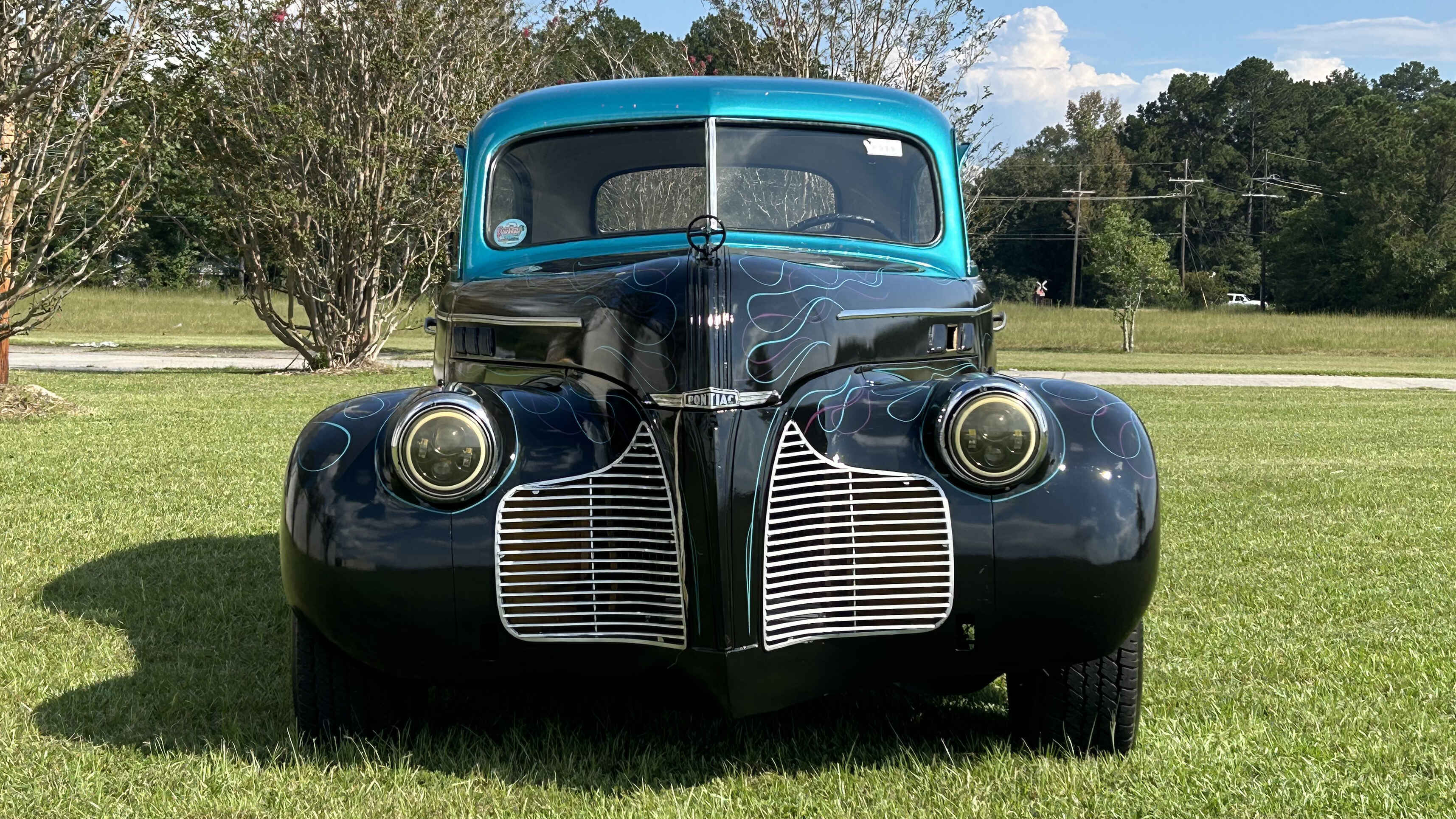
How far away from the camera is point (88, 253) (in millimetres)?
12094

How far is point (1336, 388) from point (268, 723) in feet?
60.4

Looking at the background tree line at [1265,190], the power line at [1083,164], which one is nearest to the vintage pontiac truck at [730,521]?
the background tree line at [1265,190]

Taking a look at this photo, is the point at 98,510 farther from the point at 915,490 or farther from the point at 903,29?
the point at 903,29

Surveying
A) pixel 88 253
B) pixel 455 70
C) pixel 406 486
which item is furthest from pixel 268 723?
pixel 455 70

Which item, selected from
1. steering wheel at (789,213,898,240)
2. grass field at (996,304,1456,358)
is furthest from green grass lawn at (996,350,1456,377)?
steering wheel at (789,213,898,240)

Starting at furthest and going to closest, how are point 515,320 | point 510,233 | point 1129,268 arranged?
point 1129,268 → point 510,233 → point 515,320

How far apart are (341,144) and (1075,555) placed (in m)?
16.2

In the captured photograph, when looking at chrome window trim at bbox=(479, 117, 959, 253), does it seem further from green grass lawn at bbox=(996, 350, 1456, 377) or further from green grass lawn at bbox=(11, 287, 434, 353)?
green grass lawn at bbox=(11, 287, 434, 353)

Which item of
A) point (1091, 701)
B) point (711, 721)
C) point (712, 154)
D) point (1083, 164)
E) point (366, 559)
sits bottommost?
point (711, 721)

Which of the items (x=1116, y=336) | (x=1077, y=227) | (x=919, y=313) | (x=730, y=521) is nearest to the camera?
(x=730, y=521)

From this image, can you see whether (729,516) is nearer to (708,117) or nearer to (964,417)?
(964,417)

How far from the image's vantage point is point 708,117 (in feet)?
14.0

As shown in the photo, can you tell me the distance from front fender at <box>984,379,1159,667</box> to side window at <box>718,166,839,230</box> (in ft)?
4.22

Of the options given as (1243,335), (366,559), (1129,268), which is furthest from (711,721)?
(1243,335)
